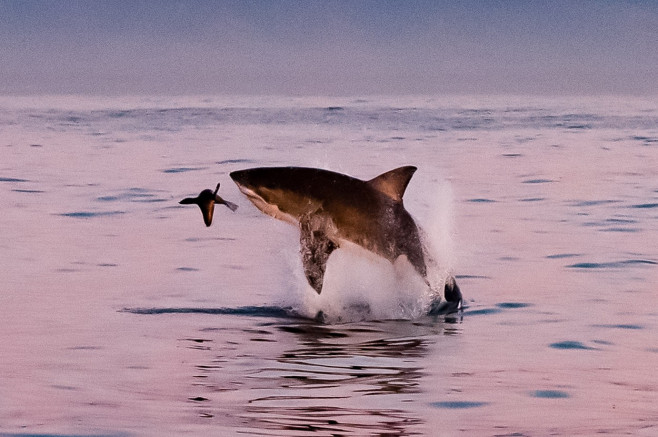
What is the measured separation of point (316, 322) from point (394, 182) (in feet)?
5.59

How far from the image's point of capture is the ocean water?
28.5ft

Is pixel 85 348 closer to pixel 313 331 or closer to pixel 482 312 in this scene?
pixel 313 331

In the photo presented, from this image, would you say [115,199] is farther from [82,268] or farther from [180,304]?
[180,304]

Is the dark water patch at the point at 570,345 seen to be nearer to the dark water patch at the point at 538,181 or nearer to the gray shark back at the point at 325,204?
the gray shark back at the point at 325,204

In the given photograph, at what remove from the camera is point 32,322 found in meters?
12.1

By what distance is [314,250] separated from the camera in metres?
12.9

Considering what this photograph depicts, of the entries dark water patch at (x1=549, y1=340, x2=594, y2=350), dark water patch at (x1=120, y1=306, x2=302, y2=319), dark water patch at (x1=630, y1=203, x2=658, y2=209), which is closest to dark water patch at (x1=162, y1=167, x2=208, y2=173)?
dark water patch at (x1=630, y1=203, x2=658, y2=209)

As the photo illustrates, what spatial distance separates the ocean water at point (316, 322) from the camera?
867cm

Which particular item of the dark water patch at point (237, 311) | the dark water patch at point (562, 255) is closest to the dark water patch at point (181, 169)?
the dark water patch at point (562, 255)

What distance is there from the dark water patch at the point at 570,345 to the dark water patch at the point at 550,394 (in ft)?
5.99

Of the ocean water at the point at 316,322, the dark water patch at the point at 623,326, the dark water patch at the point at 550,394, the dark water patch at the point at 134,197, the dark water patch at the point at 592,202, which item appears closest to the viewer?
the ocean water at the point at 316,322

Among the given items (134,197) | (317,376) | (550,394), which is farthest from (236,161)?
(550,394)

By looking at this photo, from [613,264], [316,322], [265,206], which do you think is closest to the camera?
[316,322]

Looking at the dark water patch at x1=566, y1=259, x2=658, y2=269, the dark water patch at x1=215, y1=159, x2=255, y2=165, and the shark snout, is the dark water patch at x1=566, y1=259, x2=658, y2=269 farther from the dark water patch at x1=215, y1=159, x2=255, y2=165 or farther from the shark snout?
the dark water patch at x1=215, y1=159, x2=255, y2=165
